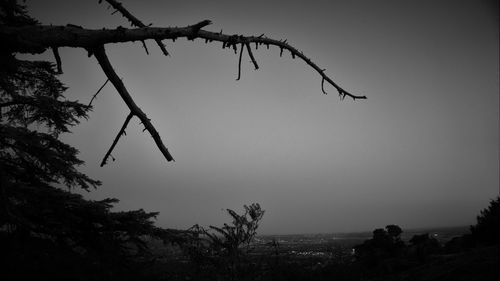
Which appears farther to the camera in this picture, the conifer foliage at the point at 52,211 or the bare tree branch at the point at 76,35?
Answer: the conifer foliage at the point at 52,211

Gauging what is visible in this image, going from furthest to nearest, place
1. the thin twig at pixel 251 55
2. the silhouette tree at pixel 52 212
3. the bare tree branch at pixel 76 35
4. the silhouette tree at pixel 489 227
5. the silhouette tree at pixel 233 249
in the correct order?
1. the silhouette tree at pixel 489 227
2. the silhouette tree at pixel 233 249
3. the silhouette tree at pixel 52 212
4. the thin twig at pixel 251 55
5. the bare tree branch at pixel 76 35

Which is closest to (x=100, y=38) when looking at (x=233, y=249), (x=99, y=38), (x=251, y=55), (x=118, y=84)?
(x=99, y=38)

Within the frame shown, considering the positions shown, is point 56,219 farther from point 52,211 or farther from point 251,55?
point 251,55

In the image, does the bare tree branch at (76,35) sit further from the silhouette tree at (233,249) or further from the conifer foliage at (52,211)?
the silhouette tree at (233,249)

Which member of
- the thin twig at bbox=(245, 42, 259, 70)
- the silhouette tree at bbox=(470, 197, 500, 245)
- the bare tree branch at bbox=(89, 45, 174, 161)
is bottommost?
the silhouette tree at bbox=(470, 197, 500, 245)

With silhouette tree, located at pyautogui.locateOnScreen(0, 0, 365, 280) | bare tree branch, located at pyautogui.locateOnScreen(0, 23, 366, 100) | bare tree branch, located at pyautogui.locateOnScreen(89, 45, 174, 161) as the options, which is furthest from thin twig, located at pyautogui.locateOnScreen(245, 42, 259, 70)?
silhouette tree, located at pyautogui.locateOnScreen(0, 0, 365, 280)

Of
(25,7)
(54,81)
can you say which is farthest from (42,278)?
(25,7)

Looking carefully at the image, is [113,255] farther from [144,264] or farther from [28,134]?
[28,134]

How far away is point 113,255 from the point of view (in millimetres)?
5961

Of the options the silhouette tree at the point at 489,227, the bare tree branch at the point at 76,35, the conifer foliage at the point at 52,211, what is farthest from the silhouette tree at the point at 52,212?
the silhouette tree at the point at 489,227

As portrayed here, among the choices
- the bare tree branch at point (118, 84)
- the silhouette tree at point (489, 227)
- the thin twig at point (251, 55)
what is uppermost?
the thin twig at point (251, 55)

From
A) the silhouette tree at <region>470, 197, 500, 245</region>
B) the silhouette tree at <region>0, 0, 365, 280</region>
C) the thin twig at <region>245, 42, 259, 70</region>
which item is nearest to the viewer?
the thin twig at <region>245, 42, 259, 70</region>

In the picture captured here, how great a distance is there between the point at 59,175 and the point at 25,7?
4.40 meters

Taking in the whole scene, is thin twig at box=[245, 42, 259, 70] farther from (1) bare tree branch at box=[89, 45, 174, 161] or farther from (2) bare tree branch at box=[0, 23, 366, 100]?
(1) bare tree branch at box=[89, 45, 174, 161]
